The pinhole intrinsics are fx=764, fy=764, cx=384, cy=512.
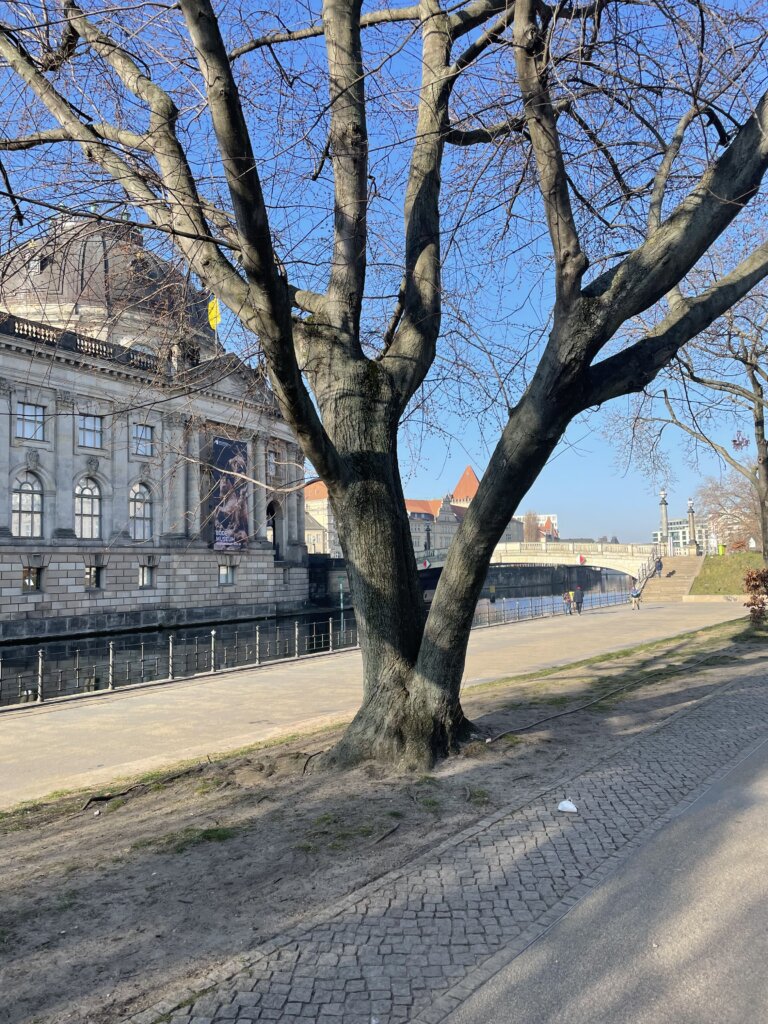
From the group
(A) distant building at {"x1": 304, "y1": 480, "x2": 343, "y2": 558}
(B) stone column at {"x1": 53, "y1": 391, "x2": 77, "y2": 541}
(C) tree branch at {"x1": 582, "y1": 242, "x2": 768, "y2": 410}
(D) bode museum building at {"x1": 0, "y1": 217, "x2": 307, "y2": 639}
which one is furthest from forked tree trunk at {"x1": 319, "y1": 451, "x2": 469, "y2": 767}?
(A) distant building at {"x1": 304, "y1": 480, "x2": 343, "y2": 558}

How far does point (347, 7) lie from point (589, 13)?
6.76 ft

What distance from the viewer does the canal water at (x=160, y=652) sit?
18.5 metres

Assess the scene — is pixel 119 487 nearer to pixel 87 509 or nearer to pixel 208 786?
pixel 87 509

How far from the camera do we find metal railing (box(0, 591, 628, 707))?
1711 cm

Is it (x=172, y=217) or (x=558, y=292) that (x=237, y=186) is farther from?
(x=558, y=292)

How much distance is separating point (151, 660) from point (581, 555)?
51.4m

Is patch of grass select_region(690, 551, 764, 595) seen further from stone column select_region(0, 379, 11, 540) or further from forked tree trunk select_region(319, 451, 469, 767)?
forked tree trunk select_region(319, 451, 469, 767)

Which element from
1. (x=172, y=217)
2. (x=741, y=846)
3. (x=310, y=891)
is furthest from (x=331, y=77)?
(x=741, y=846)

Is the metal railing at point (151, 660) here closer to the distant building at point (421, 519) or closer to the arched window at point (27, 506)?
the arched window at point (27, 506)

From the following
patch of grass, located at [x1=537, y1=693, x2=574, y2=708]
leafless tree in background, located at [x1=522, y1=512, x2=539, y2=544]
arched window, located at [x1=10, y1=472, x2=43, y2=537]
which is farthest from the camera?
leafless tree in background, located at [x1=522, y1=512, x2=539, y2=544]

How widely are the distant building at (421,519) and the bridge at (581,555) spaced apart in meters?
19.7

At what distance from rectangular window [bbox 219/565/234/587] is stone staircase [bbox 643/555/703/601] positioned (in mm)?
28214

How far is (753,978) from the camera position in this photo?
3.23 meters

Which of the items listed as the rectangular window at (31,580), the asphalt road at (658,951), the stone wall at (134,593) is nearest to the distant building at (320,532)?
the stone wall at (134,593)
